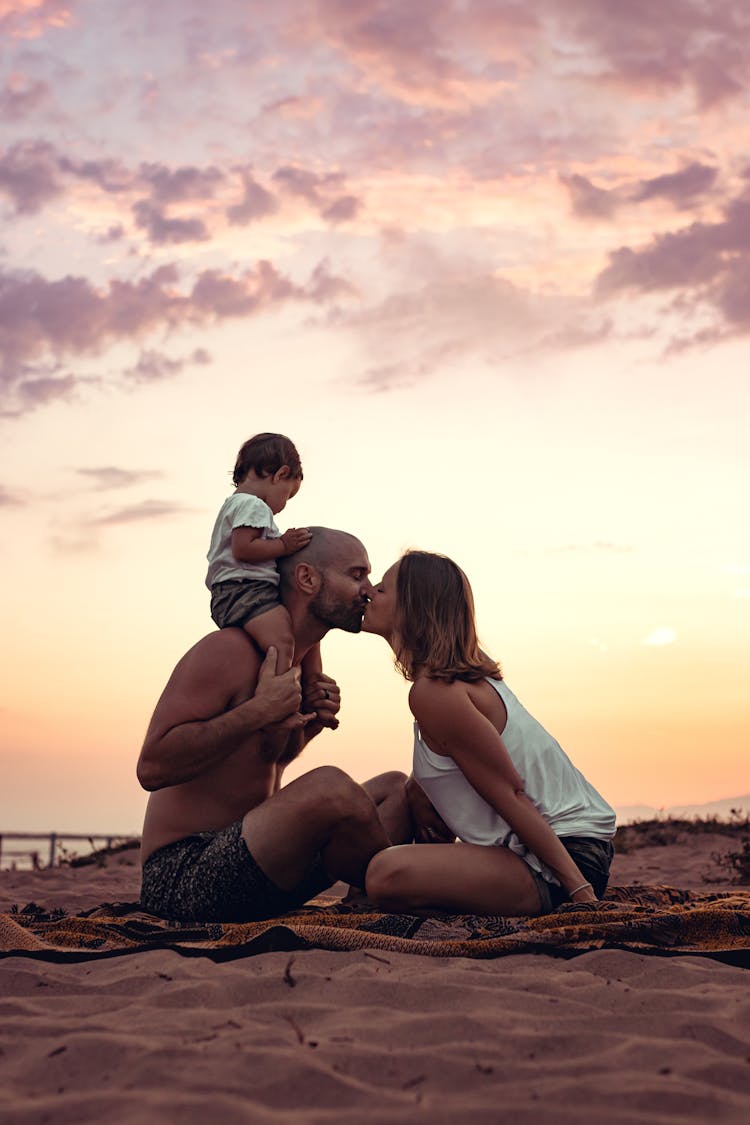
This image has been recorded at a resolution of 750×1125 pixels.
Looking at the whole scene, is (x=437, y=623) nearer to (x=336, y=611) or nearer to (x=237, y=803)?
(x=336, y=611)

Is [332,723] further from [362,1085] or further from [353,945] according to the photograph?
[362,1085]

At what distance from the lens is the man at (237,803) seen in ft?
14.6

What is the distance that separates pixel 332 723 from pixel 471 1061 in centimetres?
290

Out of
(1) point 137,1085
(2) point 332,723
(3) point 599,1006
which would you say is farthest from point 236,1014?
(2) point 332,723

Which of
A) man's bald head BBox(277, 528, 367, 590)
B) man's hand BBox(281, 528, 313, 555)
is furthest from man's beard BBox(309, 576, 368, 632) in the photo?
man's hand BBox(281, 528, 313, 555)

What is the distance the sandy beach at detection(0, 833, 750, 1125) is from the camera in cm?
235

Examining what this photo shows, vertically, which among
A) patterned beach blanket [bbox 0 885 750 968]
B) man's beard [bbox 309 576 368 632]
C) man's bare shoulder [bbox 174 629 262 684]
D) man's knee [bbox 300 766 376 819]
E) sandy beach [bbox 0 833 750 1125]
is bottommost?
sandy beach [bbox 0 833 750 1125]

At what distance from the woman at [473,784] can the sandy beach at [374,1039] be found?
678mm

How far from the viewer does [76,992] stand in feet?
11.3

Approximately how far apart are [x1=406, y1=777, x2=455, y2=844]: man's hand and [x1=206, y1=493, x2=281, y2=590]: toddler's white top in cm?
138

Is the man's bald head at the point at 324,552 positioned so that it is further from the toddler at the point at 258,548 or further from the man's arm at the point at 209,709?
the man's arm at the point at 209,709

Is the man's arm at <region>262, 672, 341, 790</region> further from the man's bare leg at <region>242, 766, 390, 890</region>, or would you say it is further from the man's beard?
the man's bare leg at <region>242, 766, 390, 890</region>

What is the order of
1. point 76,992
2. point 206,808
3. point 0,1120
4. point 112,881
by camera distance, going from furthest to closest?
1. point 112,881
2. point 206,808
3. point 76,992
4. point 0,1120

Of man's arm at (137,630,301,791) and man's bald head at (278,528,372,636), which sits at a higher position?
man's bald head at (278,528,372,636)
